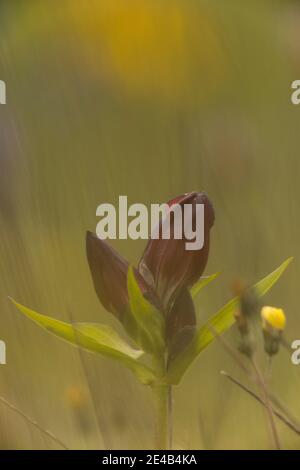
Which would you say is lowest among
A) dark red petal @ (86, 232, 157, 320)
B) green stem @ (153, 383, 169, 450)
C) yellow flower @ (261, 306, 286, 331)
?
green stem @ (153, 383, 169, 450)

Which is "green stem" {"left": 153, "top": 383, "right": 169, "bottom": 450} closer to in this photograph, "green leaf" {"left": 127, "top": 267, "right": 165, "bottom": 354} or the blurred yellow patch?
"green leaf" {"left": 127, "top": 267, "right": 165, "bottom": 354}

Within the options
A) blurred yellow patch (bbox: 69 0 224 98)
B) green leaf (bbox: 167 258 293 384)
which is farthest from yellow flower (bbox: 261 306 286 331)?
blurred yellow patch (bbox: 69 0 224 98)

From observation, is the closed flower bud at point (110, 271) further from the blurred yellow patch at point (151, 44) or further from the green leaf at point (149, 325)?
the blurred yellow patch at point (151, 44)

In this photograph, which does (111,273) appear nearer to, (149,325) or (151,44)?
(149,325)

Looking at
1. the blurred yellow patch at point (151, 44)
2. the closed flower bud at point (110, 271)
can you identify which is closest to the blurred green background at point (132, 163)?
the blurred yellow patch at point (151, 44)

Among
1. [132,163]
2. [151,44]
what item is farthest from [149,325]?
[151,44]

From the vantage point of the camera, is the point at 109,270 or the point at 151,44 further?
the point at 151,44

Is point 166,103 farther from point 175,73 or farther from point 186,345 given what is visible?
point 186,345
